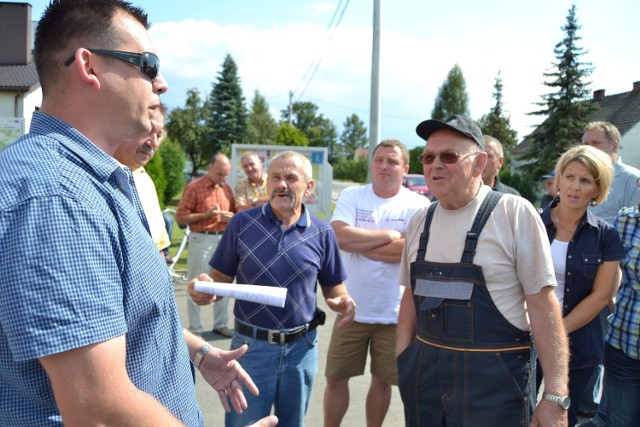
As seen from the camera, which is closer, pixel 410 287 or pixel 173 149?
pixel 410 287

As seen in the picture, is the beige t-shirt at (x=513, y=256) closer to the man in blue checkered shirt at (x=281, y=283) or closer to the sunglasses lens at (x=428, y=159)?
the sunglasses lens at (x=428, y=159)

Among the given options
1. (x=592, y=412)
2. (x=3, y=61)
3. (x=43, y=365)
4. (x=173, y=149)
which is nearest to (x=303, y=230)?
(x=43, y=365)

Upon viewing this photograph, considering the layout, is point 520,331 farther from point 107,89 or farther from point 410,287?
point 107,89

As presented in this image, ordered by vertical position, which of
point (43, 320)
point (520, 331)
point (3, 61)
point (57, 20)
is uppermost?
point (3, 61)

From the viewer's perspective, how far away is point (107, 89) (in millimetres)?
1312

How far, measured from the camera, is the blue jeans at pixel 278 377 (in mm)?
3074

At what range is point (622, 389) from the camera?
312cm

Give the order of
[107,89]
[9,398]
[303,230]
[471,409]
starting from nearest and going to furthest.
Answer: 1. [9,398]
2. [107,89]
3. [471,409]
4. [303,230]

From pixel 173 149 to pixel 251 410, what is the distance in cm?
2570

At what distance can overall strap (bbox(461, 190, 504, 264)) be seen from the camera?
98.2 inches

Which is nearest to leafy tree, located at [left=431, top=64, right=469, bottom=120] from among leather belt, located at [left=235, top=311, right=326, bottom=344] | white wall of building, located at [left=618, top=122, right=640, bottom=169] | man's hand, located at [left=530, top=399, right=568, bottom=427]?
white wall of building, located at [left=618, top=122, right=640, bottom=169]

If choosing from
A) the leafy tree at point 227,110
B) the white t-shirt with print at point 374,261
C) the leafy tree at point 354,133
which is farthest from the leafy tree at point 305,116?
the white t-shirt with print at point 374,261

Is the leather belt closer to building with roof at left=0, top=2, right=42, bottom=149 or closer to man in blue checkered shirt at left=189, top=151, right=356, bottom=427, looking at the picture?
man in blue checkered shirt at left=189, top=151, right=356, bottom=427

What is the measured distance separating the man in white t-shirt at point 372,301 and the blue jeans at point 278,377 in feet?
2.61
